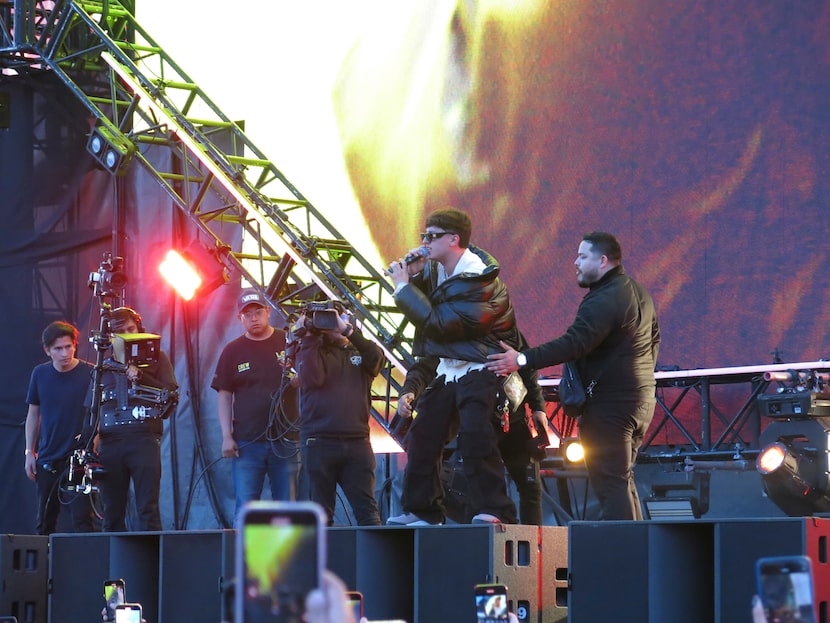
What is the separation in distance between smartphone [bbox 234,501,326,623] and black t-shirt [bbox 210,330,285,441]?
17.3 ft

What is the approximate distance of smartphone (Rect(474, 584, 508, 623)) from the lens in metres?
2.48

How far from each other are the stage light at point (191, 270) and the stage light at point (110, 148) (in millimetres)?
725

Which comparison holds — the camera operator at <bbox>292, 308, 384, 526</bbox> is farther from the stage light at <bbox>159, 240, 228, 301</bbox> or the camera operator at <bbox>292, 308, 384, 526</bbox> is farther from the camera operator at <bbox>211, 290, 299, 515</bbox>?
the stage light at <bbox>159, 240, 228, 301</bbox>

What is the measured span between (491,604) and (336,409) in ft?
11.1

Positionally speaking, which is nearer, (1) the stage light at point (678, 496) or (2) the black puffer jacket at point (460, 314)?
(2) the black puffer jacket at point (460, 314)

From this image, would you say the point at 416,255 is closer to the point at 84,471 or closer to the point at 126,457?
the point at 126,457

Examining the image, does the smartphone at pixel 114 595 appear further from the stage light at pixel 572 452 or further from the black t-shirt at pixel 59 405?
the stage light at pixel 572 452

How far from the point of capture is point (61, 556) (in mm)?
5242

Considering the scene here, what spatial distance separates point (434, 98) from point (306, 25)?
1.32 meters

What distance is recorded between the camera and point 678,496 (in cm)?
737

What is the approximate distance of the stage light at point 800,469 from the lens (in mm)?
6105

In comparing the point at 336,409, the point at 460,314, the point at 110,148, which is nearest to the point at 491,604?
the point at 460,314

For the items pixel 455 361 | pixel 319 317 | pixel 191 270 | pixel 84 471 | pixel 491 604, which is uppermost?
pixel 191 270

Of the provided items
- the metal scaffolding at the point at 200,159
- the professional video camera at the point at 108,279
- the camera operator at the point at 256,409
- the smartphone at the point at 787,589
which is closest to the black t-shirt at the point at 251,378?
the camera operator at the point at 256,409
